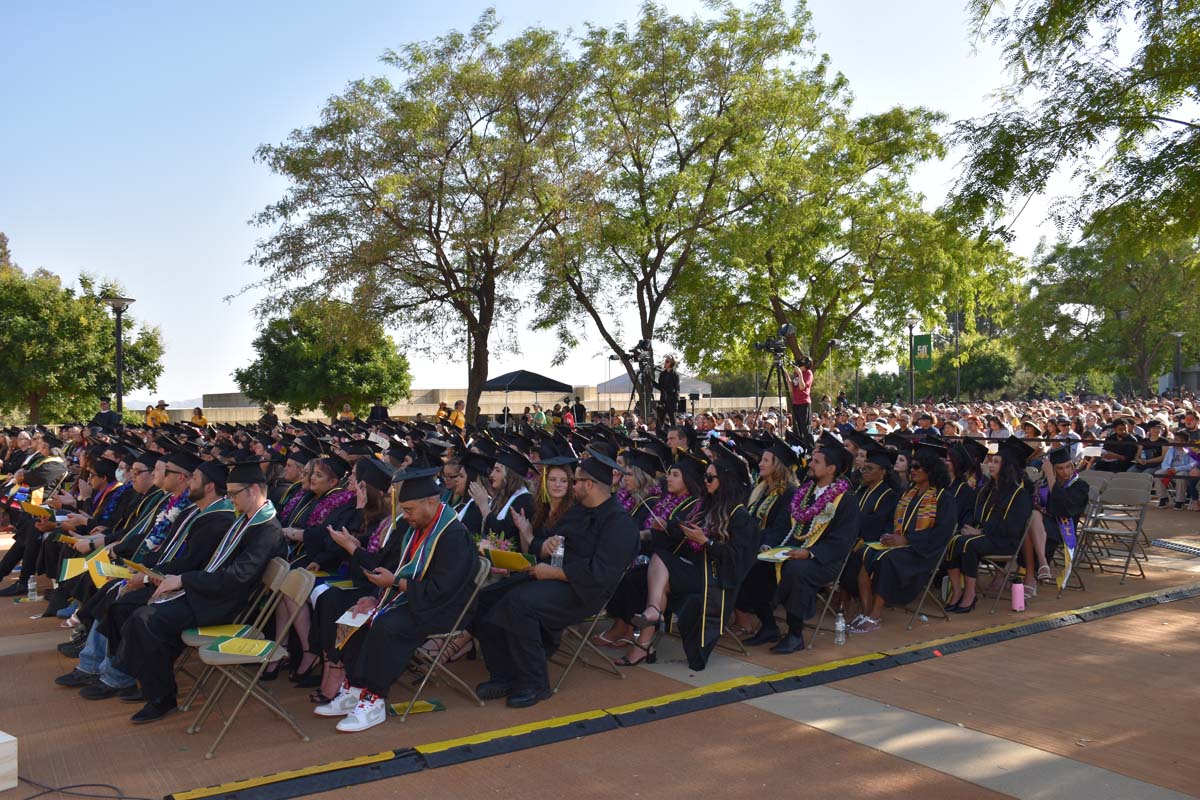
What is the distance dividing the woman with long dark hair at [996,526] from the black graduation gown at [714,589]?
231 cm

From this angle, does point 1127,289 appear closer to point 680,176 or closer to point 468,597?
point 680,176

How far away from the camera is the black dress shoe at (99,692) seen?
618 cm

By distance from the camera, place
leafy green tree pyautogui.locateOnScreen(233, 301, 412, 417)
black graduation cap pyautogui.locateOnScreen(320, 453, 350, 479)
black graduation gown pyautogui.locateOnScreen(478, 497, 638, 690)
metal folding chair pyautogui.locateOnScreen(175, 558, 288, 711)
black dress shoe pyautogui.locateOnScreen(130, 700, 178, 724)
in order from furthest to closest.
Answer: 1. leafy green tree pyautogui.locateOnScreen(233, 301, 412, 417)
2. black graduation cap pyautogui.locateOnScreen(320, 453, 350, 479)
3. black graduation gown pyautogui.locateOnScreen(478, 497, 638, 690)
4. black dress shoe pyautogui.locateOnScreen(130, 700, 178, 724)
5. metal folding chair pyautogui.locateOnScreen(175, 558, 288, 711)

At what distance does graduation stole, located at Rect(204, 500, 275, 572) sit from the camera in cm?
588

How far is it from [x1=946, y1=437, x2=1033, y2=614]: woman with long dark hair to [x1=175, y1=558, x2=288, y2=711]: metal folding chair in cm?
559

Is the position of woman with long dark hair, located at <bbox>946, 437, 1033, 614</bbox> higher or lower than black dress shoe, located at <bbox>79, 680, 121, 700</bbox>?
higher

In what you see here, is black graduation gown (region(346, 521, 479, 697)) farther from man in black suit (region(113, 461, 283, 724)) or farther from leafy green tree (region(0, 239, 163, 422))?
leafy green tree (region(0, 239, 163, 422))

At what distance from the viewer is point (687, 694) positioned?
19.7 feet

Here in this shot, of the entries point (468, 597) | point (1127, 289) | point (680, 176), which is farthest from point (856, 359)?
point (468, 597)

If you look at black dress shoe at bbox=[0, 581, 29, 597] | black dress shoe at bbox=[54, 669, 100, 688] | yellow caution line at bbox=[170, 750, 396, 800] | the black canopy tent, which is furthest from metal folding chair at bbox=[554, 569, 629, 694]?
the black canopy tent

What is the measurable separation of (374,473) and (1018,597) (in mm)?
5454

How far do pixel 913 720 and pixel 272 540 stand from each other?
3.96m

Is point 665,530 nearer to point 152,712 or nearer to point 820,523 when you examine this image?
point 820,523

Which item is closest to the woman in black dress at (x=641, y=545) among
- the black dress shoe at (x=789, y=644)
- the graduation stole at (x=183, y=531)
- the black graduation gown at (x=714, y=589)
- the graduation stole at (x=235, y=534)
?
the black graduation gown at (x=714, y=589)
